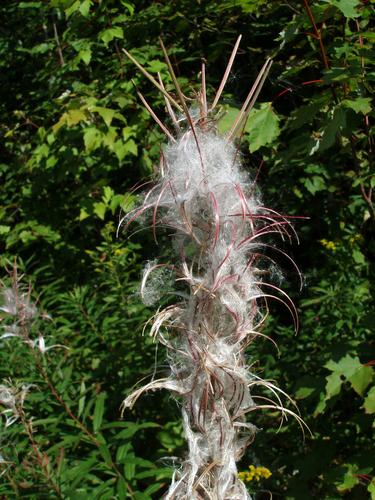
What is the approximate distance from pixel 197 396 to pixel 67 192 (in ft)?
12.2

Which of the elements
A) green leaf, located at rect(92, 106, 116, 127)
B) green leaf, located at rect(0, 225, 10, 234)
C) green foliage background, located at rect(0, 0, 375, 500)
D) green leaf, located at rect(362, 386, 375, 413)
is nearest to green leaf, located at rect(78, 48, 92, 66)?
green foliage background, located at rect(0, 0, 375, 500)

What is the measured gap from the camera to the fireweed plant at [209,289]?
108 cm

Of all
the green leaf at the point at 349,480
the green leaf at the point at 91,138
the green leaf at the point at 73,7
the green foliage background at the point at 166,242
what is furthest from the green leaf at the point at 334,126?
the green leaf at the point at 73,7

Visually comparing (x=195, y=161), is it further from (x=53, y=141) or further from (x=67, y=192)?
(x=67, y=192)

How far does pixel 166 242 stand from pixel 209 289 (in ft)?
2.25

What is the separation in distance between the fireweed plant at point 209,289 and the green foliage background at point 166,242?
2.31 feet

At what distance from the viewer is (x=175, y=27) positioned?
363 centimetres

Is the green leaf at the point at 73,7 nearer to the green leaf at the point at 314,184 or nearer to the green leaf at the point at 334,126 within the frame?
the green leaf at the point at 314,184

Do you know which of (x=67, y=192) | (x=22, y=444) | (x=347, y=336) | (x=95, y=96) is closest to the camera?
(x=22, y=444)

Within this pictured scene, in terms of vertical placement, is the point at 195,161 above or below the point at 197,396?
above

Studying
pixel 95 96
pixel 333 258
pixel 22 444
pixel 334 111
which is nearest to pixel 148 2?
pixel 95 96

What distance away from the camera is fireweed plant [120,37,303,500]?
1.08 meters

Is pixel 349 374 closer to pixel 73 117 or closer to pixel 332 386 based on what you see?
pixel 332 386

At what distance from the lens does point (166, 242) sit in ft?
5.77
